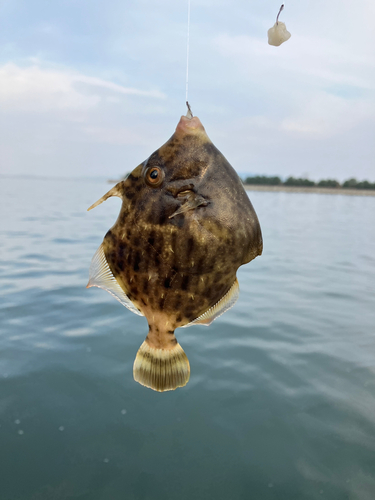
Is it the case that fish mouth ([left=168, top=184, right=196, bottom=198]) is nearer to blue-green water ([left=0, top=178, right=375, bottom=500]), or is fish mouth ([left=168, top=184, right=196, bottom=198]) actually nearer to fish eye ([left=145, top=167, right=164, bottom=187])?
fish eye ([left=145, top=167, right=164, bottom=187])

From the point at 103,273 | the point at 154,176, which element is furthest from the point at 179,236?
the point at 103,273

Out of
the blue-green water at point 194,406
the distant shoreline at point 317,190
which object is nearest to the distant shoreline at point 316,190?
the distant shoreline at point 317,190

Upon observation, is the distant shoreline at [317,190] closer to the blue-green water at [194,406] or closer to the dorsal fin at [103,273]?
the blue-green water at [194,406]

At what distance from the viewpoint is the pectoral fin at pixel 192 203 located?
1.86m

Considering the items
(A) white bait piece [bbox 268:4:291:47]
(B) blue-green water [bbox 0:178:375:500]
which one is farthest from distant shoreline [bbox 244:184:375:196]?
(A) white bait piece [bbox 268:4:291:47]

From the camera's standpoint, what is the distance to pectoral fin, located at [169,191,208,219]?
1859mm

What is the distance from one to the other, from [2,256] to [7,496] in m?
11.6

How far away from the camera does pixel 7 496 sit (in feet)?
13.3

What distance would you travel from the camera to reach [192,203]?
6.12 ft

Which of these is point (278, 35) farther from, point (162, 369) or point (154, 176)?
point (162, 369)

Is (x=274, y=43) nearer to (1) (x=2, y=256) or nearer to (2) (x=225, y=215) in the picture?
(2) (x=225, y=215)

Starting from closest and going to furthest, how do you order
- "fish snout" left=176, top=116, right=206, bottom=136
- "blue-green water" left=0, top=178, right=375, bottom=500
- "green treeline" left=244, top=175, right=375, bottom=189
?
"fish snout" left=176, top=116, right=206, bottom=136 < "blue-green water" left=0, top=178, right=375, bottom=500 < "green treeline" left=244, top=175, right=375, bottom=189

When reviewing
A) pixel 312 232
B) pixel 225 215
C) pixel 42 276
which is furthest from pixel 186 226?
pixel 312 232

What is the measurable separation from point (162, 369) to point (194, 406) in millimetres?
3508
